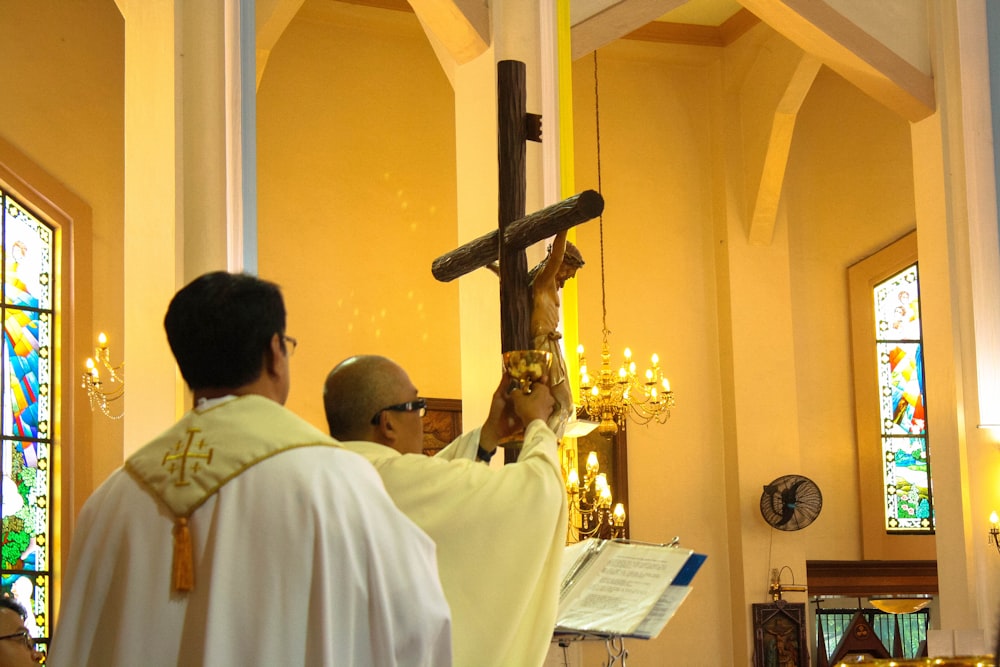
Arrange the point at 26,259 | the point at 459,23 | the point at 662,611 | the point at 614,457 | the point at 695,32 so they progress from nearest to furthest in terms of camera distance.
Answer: the point at 662,611 < the point at 459,23 < the point at 26,259 < the point at 614,457 < the point at 695,32

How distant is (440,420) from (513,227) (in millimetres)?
7927

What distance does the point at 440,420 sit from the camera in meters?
11.5

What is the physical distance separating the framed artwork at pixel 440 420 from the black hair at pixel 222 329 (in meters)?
8.95

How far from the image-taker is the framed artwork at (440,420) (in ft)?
37.4

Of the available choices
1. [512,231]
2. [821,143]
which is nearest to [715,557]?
[821,143]

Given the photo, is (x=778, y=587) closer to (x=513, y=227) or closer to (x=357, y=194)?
(x=357, y=194)

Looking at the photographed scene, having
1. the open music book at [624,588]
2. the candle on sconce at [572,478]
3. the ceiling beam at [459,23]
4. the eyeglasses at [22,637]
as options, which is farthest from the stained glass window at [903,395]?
the eyeglasses at [22,637]

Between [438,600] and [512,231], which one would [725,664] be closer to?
[512,231]

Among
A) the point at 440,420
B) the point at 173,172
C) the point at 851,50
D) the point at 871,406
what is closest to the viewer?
the point at 173,172

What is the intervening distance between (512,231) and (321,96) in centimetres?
829

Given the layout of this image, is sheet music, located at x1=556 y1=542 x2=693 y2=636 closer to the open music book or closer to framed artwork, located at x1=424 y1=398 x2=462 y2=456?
the open music book

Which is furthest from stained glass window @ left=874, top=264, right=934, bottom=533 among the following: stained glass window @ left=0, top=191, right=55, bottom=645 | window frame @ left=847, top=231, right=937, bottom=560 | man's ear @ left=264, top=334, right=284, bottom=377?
man's ear @ left=264, top=334, right=284, bottom=377

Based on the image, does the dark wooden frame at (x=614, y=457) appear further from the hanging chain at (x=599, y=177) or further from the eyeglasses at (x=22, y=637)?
the eyeglasses at (x=22, y=637)

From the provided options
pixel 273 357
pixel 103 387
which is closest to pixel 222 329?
pixel 273 357
